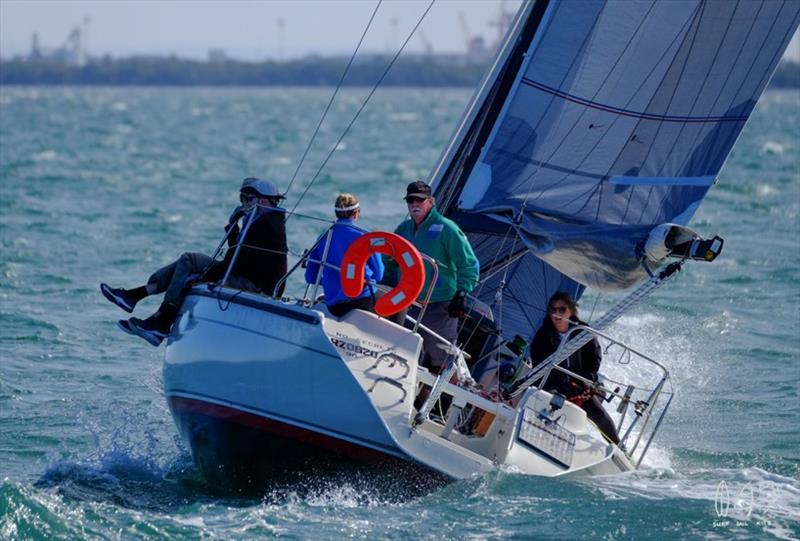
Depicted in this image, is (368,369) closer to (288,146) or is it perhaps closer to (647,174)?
(647,174)

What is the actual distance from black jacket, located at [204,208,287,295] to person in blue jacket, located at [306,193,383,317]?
361 millimetres

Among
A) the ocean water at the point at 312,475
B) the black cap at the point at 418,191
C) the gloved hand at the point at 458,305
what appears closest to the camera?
the ocean water at the point at 312,475

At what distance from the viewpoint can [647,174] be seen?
34.4 feet

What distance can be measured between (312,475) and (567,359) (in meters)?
1.94

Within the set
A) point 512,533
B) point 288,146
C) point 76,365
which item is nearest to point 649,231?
point 512,533

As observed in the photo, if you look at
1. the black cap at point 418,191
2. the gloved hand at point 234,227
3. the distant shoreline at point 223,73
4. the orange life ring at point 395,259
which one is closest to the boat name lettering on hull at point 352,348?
the orange life ring at point 395,259

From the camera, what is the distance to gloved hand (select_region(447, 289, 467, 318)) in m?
8.69

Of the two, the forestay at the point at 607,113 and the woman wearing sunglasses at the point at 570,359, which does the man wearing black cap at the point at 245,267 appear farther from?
the forestay at the point at 607,113

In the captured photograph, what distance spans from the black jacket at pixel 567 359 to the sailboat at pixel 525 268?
171mm

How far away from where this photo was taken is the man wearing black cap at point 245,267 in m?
8.81

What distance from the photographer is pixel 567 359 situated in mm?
9352

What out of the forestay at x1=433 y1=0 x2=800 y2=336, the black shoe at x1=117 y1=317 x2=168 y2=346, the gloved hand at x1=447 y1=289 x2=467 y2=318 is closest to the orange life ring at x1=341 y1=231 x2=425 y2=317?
the gloved hand at x1=447 y1=289 x2=467 y2=318

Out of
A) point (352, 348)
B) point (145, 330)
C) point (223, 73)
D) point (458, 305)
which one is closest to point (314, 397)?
point (352, 348)

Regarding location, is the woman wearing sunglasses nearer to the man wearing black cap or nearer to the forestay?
the forestay
